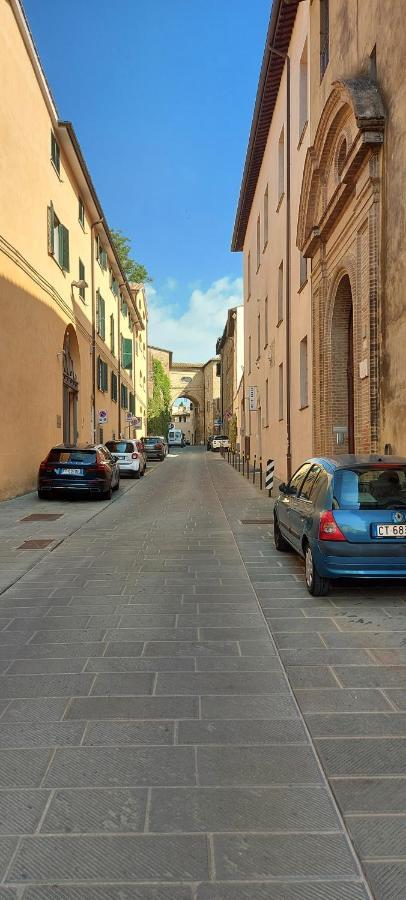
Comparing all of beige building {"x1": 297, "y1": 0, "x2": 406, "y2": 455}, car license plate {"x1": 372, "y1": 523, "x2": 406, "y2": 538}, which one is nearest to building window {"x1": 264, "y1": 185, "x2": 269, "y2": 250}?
beige building {"x1": 297, "y1": 0, "x2": 406, "y2": 455}

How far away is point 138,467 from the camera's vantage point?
23.9 meters

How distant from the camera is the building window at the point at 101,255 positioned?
2848 cm

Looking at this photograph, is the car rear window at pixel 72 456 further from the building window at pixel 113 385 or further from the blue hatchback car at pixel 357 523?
the building window at pixel 113 385

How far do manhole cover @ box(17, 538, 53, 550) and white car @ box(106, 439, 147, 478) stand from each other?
13599mm

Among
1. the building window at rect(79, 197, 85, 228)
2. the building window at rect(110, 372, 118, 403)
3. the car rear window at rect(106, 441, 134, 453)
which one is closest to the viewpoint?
the car rear window at rect(106, 441, 134, 453)

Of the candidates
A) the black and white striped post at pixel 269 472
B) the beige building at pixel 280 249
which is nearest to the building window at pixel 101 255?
the beige building at pixel 280 249

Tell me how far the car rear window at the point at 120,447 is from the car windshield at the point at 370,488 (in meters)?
18.4

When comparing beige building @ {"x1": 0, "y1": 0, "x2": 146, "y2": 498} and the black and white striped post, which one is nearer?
beige building @ {"x1": 0, "y1": 0, "x2": 146, "y2": 498}

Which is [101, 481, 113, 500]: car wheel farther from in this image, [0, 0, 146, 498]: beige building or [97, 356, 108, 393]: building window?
[97, 356, 108, 393]: building window

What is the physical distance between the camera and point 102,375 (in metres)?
29.8

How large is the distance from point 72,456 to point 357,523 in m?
10.2

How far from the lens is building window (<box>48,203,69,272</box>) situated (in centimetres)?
1887

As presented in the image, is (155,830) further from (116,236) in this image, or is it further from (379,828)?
(116,236)

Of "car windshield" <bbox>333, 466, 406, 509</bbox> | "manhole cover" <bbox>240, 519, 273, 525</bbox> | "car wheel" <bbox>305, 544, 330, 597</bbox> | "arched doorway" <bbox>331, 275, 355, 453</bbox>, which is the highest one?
"arched doorway" <bbox>331, 275, 355, 453</bbox>
